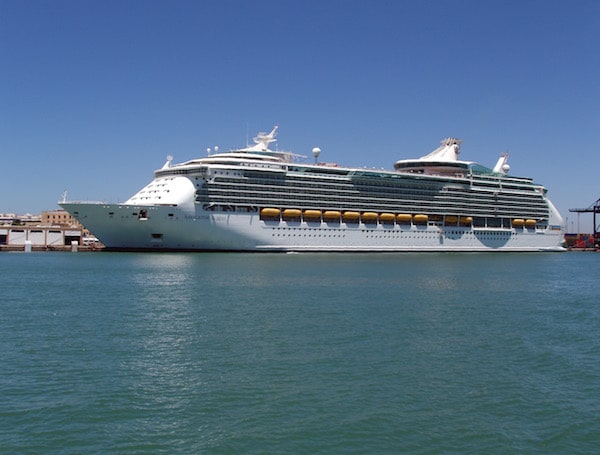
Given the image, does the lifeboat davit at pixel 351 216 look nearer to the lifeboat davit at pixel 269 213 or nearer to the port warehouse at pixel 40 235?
the lifeboat davit at pixel 269 213

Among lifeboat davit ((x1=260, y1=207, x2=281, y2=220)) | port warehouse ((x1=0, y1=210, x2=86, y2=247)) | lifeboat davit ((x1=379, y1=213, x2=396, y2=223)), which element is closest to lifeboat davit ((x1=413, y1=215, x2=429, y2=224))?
lifeboat davit ((x1=379, y1=213, x2=396, y2=223))

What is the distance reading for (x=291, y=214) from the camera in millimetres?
72250

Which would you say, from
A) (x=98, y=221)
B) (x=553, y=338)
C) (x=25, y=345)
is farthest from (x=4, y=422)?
(x=98, y=221)

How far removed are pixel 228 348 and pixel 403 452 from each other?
9.02 m

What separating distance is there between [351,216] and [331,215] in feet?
9.50

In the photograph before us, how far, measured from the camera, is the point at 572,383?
1738cm

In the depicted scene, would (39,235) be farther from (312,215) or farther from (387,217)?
(387,217)

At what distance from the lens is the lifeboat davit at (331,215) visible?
74.7m

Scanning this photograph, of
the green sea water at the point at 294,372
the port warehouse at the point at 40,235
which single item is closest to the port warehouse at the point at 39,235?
the port warehouse at the point at 40,235

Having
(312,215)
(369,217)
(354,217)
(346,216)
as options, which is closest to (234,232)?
(312,215)

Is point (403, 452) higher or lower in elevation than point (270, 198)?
lower

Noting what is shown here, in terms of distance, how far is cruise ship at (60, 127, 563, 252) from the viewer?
65062mm

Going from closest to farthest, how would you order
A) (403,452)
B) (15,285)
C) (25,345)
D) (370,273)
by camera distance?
(403,452), (25,345), (15,285), (370,273)

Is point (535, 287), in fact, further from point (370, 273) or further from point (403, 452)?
point (403, 452)
